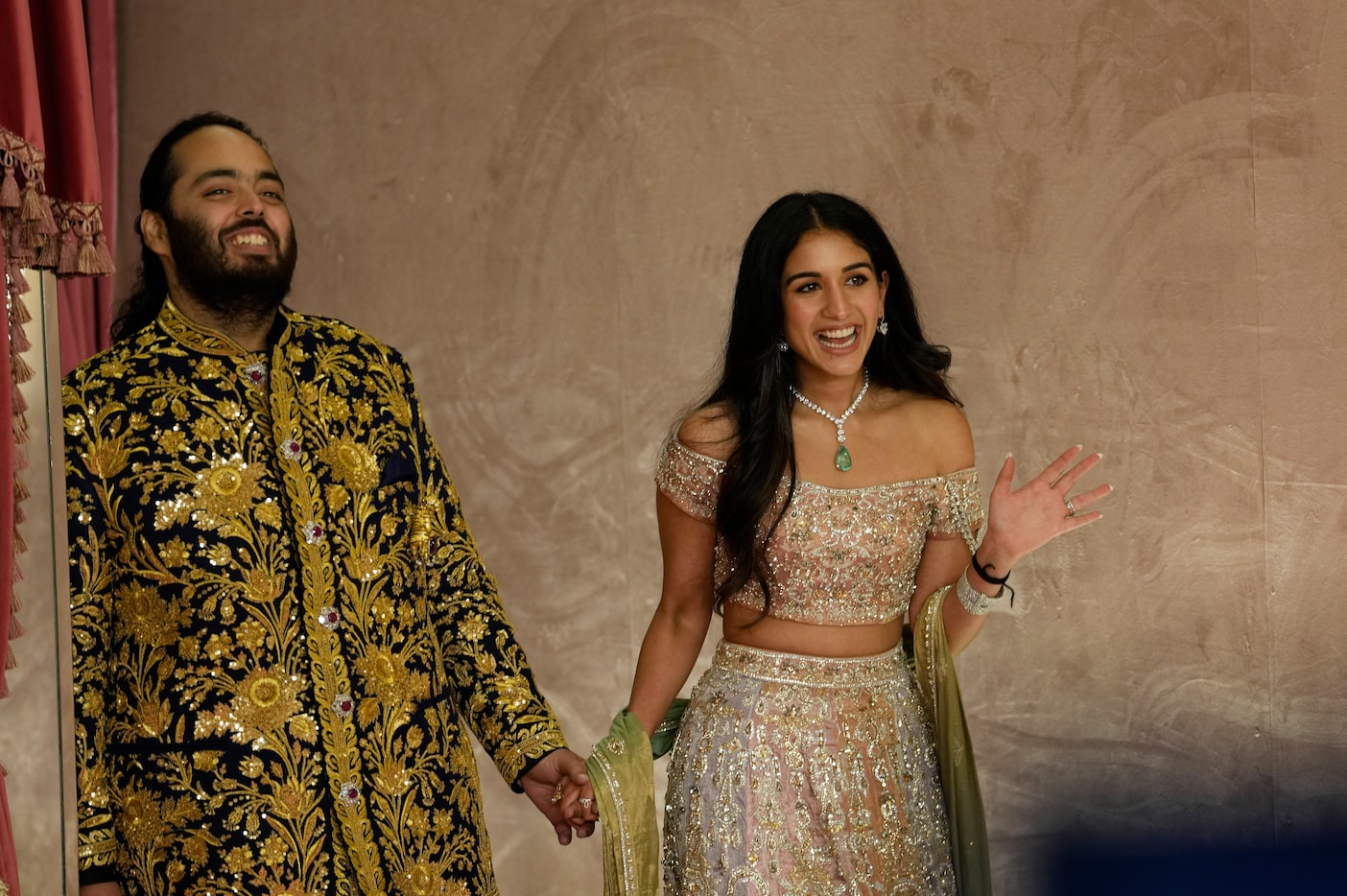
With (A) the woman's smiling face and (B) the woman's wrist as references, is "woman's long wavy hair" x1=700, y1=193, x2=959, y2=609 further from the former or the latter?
(B) the woman's wrist

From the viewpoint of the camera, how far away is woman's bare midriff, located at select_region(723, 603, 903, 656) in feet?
9.39

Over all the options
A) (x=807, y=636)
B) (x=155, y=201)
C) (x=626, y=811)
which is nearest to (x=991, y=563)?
(x=807, y=636)

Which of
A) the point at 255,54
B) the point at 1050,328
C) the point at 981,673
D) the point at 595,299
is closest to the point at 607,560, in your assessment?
the point at 595,299

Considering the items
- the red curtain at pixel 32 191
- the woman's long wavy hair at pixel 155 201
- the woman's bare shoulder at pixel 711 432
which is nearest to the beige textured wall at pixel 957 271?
the woman's bare shoulder at pixel 711 432

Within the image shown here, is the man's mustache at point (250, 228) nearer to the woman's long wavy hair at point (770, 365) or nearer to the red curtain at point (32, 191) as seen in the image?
the red curtain at point (32, 191)

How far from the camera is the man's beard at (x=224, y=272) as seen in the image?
2.60m

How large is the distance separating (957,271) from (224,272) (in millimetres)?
2211

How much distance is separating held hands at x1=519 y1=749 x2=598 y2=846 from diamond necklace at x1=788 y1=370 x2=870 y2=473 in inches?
27.7

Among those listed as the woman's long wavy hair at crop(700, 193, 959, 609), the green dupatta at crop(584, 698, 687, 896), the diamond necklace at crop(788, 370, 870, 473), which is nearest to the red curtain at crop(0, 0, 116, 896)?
the green dupatta at crop(584, 698, 687, 896)

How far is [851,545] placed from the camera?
2.83 metres

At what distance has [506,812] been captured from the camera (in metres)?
4.91

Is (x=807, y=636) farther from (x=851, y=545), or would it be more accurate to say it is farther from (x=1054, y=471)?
(x=1054, y=471)

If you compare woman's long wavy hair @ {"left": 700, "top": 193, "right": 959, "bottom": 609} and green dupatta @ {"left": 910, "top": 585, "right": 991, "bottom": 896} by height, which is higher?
woman's long wavy hair @ {"left": 700, "top": 193, "right": 959, "bottom": 609}

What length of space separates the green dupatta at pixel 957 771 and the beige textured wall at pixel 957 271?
2.80 feet
